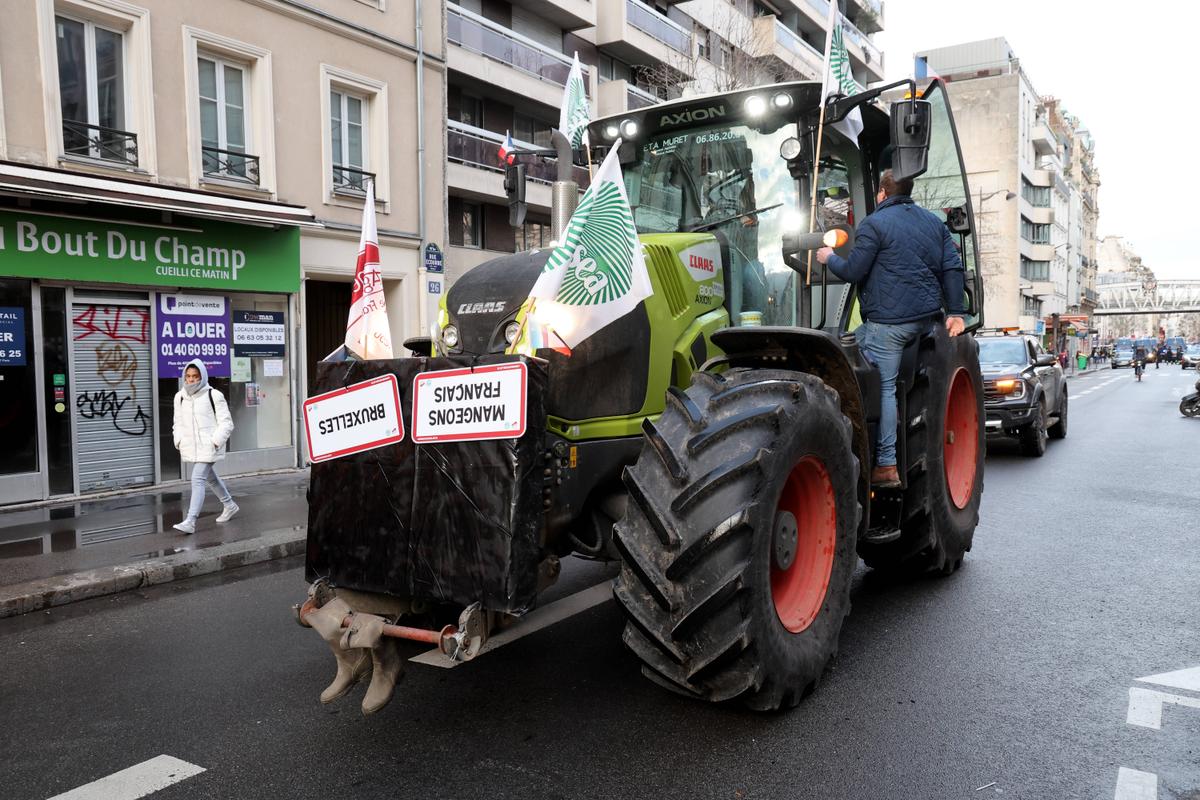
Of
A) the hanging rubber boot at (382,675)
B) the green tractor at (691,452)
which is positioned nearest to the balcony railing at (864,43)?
the green tractor at (691,452)

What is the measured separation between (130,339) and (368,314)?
28.4 feet

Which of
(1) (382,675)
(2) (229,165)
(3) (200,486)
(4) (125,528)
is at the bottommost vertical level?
(4) (125,528)

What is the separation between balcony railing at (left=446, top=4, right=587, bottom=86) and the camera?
66.8 ft

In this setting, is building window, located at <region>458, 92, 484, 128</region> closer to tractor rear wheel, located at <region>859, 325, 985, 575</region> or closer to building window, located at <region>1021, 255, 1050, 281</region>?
tractor rear wheel, located at <region>859, 325, 985, 575</region>

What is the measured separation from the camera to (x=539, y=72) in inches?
903

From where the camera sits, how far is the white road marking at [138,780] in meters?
3.16

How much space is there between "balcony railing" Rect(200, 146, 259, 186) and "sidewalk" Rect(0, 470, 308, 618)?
4530mm

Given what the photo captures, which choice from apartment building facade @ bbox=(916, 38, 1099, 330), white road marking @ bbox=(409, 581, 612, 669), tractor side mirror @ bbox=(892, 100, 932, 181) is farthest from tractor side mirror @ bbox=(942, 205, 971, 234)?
apartment building facade @ bbox=(916, 38, 1099, 330)

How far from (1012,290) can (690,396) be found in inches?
2763

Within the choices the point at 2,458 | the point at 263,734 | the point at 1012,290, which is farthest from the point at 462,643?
the point at 1012,290

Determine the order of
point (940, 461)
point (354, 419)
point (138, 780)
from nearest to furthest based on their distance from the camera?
point (138, 780), point (354, 419), point (940, 461)

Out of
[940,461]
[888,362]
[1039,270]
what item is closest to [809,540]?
[888,362]

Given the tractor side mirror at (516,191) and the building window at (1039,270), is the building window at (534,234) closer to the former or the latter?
the tractor side mirror at (516,191)

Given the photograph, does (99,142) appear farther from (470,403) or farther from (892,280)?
(892,280)
